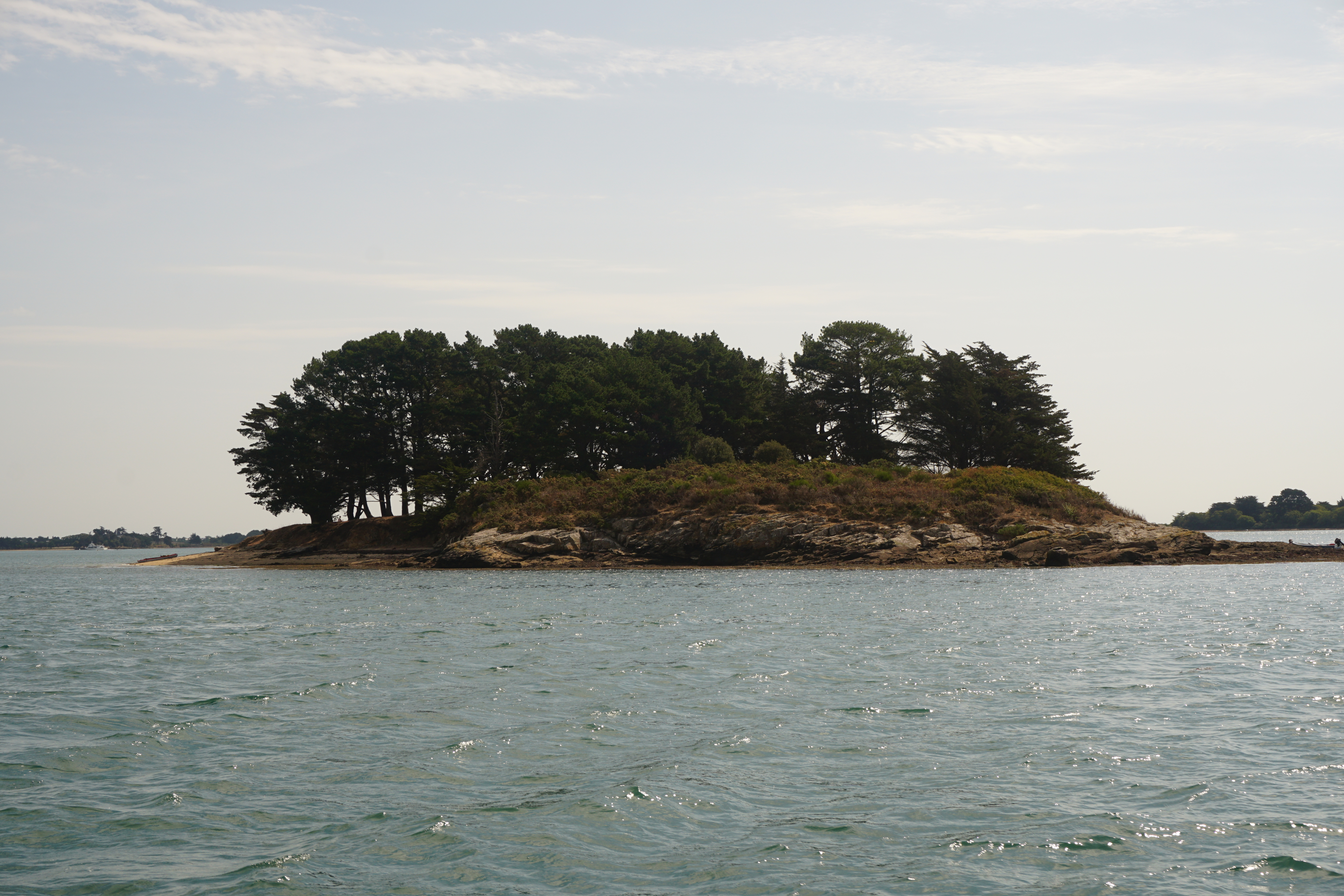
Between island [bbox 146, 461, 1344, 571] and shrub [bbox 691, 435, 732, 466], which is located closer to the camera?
island [bbox 146, 461, 1344, 571]

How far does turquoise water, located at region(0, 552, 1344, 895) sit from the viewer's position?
8.55 meters

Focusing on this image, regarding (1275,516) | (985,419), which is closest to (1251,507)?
(1275,516)

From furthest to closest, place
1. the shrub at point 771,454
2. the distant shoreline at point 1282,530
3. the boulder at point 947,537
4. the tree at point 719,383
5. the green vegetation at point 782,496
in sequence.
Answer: the distant shoreline at point 1282,530 → the tree at point 719,383 → the shrub at point 771,454 → the green vegetation at point 782,496 → the boulder at point 947,537

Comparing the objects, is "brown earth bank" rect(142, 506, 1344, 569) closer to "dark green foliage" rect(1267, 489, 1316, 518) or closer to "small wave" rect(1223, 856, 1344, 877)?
"small wave" rect(1223, 856, 1344, 877)

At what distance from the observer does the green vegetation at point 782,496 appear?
59938 millimetres

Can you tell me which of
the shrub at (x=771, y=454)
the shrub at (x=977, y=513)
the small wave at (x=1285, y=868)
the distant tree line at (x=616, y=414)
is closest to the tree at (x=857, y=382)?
the distant tree line at (x=616, y=414)

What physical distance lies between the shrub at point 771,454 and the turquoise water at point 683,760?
148 ft

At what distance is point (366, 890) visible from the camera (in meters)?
8.14

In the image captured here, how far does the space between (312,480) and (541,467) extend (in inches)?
809

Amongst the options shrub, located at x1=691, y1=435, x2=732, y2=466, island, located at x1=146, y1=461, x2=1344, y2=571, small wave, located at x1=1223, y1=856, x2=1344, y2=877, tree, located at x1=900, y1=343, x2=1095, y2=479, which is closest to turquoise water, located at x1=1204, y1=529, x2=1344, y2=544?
tree, located at x1=900, y1=343, x2=1095, y2=479

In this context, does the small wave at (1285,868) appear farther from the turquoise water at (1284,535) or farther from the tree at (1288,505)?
the tree at (1288,505)

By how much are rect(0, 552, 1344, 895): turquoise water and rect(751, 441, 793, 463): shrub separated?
148ft

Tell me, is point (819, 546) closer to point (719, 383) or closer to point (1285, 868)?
point (719, 383)

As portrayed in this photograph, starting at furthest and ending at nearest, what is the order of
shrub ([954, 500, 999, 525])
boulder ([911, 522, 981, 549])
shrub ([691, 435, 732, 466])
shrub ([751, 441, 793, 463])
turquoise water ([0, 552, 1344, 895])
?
shrub ([691, 435, 732, 466]), shrub ([751, 441, 793, 463]), shrub ([954, 500, 999, 525]), boulder ([911, 522, 981, 549]), turquoise water ([0, 552, 1344, 895])
